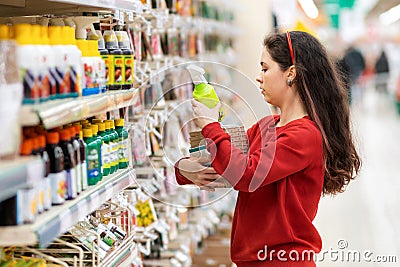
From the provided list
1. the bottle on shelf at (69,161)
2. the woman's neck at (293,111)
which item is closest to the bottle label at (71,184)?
the bottle on shelf at (69,161)

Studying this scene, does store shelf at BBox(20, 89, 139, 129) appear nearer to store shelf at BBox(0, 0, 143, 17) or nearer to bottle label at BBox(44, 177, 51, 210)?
bottle label at BBox(44, 177, 51, 210)

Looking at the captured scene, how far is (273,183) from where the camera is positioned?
8.79 feet

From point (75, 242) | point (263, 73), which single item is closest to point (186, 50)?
point (263, 73)

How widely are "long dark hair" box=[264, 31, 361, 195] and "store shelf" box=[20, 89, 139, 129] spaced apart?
2.20 feet

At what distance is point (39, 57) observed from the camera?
6.24ft

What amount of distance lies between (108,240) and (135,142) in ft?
3.44

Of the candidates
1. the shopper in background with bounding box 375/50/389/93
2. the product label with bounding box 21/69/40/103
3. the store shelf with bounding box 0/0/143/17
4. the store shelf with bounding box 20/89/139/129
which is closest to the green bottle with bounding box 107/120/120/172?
the store shelf with bounding box 20/89/139/129

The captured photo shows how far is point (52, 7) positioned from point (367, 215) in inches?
229

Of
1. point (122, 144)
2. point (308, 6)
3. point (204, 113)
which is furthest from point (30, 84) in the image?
point (308, 6)

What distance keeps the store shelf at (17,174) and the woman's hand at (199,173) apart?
91cm

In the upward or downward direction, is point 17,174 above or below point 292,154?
above

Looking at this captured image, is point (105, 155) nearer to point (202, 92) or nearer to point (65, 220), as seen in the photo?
point (202, 92)

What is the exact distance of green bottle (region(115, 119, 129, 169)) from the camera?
2735 millimetres

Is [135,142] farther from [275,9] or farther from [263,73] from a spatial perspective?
[275,9]
